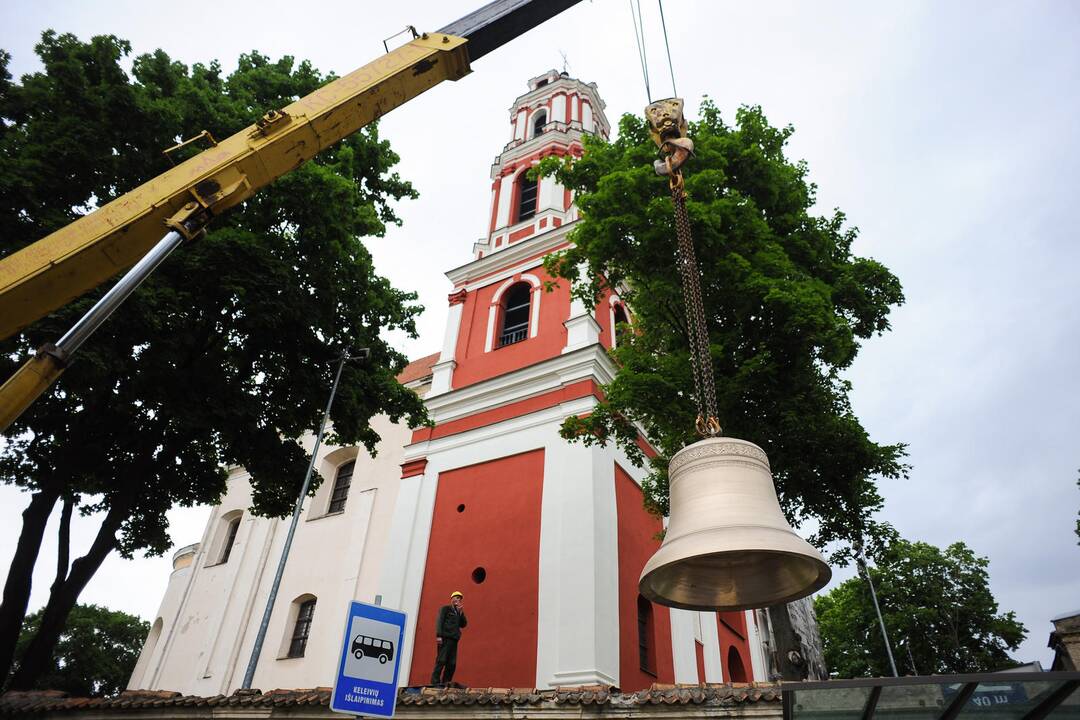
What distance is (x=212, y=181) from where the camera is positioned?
647 cm

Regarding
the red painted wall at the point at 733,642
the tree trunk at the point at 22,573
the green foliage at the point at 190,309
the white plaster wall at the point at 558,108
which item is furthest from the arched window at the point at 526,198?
the tree trunk at the point at 22,573

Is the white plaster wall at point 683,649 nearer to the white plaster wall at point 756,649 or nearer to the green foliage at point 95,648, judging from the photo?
the white plaster wall at point 756,649

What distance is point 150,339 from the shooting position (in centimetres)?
913

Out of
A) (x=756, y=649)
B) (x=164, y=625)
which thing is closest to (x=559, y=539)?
(x=756, y=649)

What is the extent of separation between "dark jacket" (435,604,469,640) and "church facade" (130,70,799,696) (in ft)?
7.67

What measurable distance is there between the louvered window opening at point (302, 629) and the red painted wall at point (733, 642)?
10393 millimetres

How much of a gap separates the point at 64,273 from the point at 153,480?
682 cm

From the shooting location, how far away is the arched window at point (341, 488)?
18938 millimetres

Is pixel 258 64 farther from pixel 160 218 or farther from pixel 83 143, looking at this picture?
pixel 160 218

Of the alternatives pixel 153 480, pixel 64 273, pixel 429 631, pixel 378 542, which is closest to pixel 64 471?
pixel 153 480

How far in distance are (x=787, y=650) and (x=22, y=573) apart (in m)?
10.3

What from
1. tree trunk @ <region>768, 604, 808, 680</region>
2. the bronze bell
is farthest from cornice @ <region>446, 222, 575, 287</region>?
the bronze bell

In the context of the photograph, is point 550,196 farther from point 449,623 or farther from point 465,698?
point 465,698

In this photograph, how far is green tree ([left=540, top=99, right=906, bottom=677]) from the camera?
876 cm
